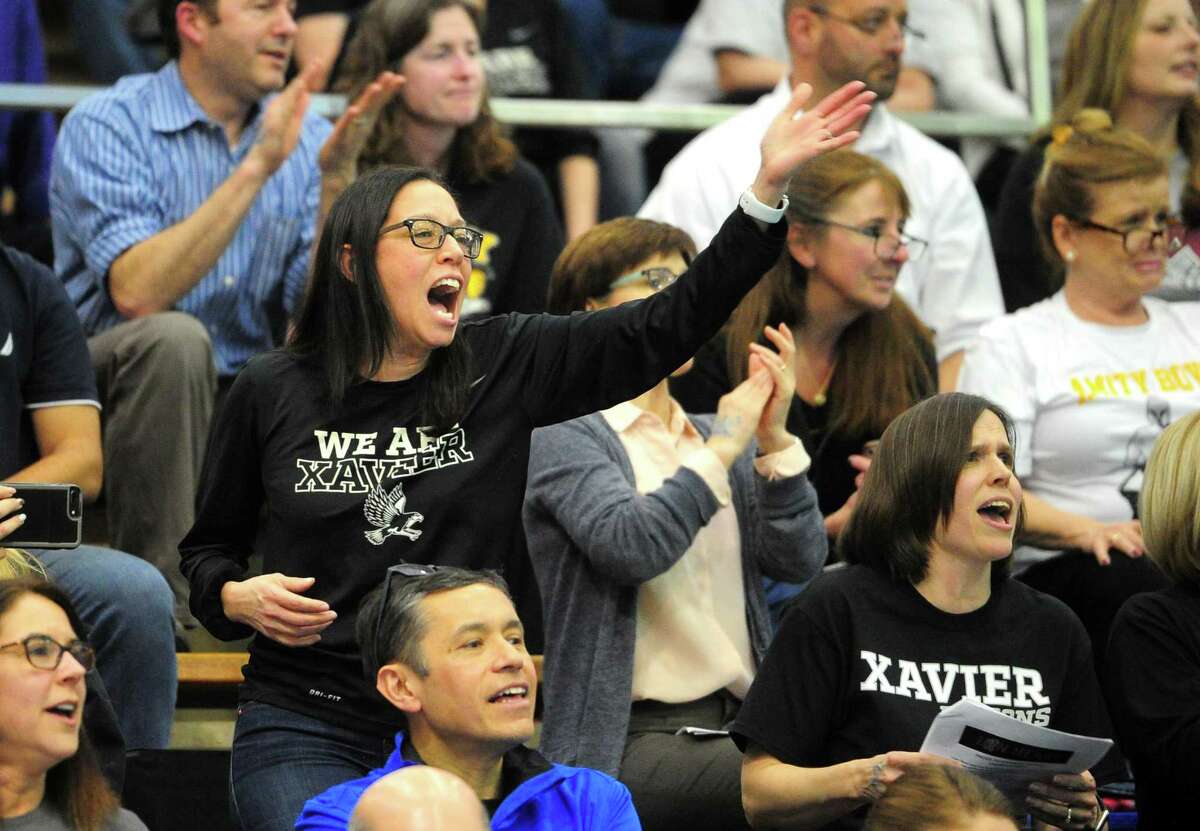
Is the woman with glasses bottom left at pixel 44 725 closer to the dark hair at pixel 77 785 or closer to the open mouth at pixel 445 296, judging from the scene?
the dark hair at pixel 77 785

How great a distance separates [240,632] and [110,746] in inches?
11.3

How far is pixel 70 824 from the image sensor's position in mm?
2854

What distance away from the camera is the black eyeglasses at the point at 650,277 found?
12.9 feet

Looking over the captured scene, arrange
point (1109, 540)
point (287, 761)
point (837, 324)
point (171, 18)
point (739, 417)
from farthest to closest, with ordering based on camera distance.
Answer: point (171, 18), point (837, 324), point (1109, 540), point (739, 417), point (287, 761)

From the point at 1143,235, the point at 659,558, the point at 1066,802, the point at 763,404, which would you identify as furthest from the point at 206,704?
the point at 1143,235

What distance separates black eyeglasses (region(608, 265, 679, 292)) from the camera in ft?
12.9

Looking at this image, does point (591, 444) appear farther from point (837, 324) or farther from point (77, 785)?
point (77, 785)

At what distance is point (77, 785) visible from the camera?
2877 millimetres

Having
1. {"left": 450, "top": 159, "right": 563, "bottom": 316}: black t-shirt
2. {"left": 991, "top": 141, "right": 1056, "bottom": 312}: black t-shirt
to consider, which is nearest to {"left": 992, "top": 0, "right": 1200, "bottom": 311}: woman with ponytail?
{"left": 991, "top": 141, "right": 1056, "bottom": 312}: black t-shirt

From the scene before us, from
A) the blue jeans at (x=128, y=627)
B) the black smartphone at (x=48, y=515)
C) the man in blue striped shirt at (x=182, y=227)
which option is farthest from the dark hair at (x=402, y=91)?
the black smartphone at (x=48, y=515)

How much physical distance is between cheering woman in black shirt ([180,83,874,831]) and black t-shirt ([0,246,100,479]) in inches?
34.6

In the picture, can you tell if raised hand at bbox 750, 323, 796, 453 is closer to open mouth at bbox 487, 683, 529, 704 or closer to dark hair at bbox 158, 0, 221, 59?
open mouth at bbox 487, 683, 529, 704

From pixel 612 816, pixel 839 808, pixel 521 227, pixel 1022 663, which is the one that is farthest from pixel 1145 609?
pixel 521 227

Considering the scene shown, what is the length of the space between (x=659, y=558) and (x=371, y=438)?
650mm
